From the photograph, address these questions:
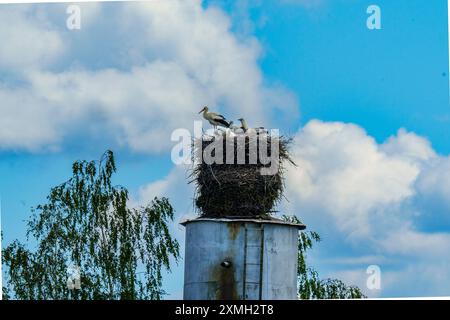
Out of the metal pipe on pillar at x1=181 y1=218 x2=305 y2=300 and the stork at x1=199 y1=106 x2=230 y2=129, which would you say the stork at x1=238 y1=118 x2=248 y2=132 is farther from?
the metal pipe on pillar at x1=181 y1=218 x2=305 y2=300

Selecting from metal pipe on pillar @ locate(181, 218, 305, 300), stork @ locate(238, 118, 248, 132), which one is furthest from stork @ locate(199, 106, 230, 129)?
metal pipe on pillar @ locate(181, 218, 305, 300)

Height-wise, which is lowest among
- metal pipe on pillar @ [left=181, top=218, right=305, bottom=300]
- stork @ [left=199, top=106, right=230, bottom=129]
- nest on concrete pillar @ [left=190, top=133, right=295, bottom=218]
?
metal pipe on pillar @ [left=181, top=218, right=305, bottom=300]

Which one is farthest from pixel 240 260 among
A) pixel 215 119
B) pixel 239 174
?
pixel 215 119

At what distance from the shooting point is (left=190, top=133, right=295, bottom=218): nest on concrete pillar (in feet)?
66.8

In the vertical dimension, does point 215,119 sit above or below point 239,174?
above

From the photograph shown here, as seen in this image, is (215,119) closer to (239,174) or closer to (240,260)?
(239,174)

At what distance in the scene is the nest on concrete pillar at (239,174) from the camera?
20.4 m

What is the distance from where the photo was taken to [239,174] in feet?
67.1

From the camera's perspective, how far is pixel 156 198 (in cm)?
2536

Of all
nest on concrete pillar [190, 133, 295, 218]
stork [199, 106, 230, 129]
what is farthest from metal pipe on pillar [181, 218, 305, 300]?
stork [199, 106, 230, 129]

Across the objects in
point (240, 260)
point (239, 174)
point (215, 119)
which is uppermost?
point (215, 119)

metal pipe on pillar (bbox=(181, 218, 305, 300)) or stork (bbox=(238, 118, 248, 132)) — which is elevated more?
stork (bbox=(238, 118, 248, 132))

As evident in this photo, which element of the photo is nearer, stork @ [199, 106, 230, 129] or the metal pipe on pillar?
the metal pipe on pillar
